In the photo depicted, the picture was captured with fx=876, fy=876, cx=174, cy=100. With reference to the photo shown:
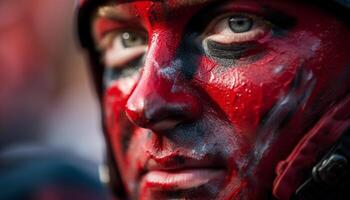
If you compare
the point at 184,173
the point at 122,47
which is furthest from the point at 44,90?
the point at 184,173

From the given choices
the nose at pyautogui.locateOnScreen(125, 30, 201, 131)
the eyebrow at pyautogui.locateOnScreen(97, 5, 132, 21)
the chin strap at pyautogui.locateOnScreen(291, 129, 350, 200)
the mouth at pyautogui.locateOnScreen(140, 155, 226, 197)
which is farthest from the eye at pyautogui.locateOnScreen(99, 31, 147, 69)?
the chin strap at pyautogui.locateOnScreen(291, 129, 350, 200)

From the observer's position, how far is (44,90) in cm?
421

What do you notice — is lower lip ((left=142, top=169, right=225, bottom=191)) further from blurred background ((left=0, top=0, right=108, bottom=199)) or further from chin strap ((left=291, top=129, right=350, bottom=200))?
blurred background ((left=0, top=0, right=108, bottom=199))

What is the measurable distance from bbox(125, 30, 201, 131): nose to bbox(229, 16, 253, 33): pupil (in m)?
0.15

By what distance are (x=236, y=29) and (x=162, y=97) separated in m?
0.23

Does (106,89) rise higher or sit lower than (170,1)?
lower

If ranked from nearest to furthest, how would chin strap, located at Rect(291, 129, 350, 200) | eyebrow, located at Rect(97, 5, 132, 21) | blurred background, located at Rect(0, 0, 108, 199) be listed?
1. chin strap, located at Rect(291, 129, 350, 200)
2. eyebrow, located at Rect(97, 5, 132, 21)
3. blurred background, located at Rect(0, 0, 108, 199)

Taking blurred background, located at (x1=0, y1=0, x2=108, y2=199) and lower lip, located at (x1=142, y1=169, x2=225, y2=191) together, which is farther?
blurred background, located at (x1=0, y1=0, x2=108, y2=199)

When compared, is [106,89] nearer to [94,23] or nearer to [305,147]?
[94,23]

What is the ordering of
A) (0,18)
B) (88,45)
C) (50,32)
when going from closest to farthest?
(88,45) < (0,18) < (50,32)

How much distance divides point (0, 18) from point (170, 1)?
234 cm

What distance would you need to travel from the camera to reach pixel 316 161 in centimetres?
190

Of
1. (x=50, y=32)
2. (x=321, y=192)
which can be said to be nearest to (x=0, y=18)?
(x=50, y=32)

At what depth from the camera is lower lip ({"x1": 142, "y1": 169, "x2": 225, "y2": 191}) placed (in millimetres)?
1952
